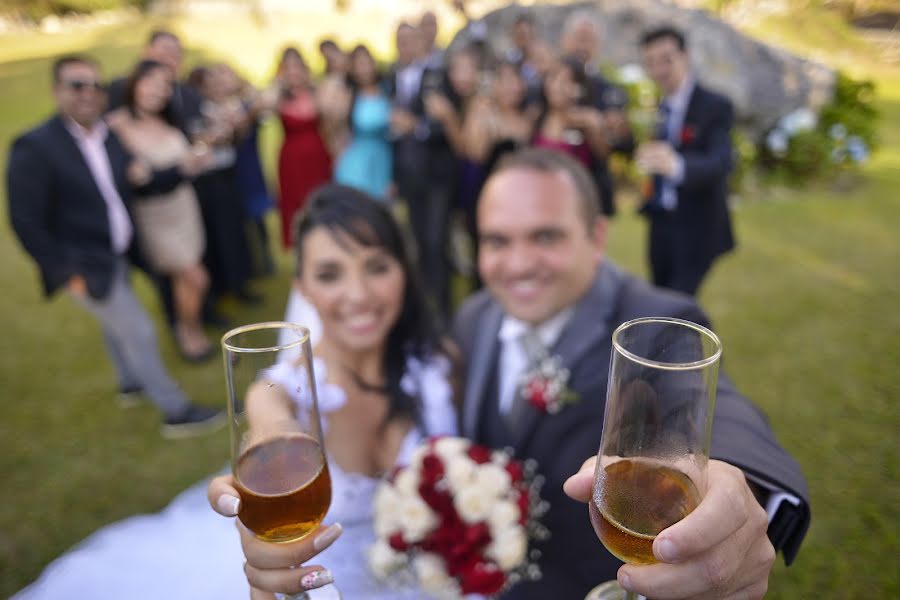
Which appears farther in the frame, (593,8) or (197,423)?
(593,8)

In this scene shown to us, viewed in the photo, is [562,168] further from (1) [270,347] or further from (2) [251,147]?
(2) [251,147]

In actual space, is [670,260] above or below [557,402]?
below

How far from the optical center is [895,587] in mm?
3229

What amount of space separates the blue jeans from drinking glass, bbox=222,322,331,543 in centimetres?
349

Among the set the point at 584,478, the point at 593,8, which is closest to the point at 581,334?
the point at 584,478

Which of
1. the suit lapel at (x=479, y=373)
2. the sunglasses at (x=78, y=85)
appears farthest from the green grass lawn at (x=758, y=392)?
the sunglasses at (x=78, y=85)

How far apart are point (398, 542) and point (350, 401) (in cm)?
72

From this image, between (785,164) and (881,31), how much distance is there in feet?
67.5

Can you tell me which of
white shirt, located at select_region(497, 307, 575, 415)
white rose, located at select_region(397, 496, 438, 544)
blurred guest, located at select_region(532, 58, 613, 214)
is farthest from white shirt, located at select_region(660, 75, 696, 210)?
white rose, located at select_region(397, 496, 438, 544)

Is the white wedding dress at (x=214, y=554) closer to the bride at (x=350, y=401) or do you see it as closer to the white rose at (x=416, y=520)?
the bride at (x=350, y=401)

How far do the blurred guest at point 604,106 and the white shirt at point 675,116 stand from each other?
73 cm

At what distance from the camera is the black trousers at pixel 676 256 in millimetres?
5051

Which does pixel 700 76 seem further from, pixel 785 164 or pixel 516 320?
pixel 516 320

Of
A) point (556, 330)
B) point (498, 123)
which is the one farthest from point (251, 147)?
point (556, 330)
